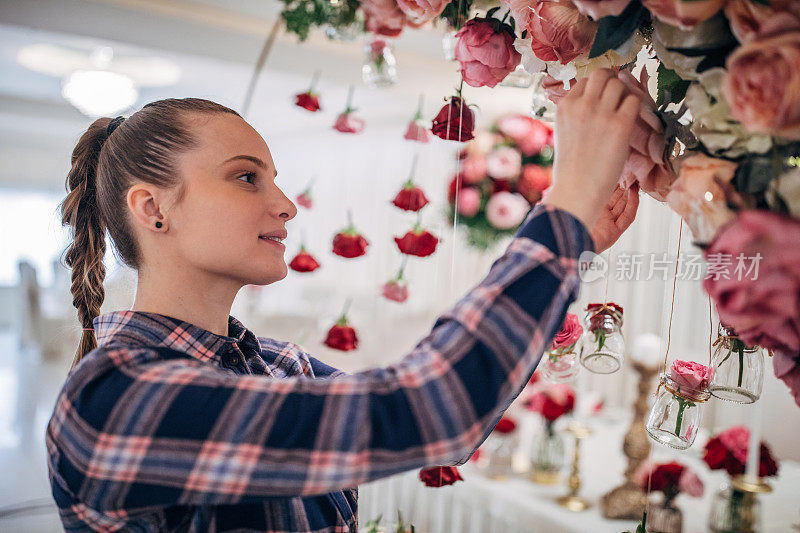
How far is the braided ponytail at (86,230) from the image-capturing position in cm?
96

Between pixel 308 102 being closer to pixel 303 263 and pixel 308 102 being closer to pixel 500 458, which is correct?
pixel 303 263

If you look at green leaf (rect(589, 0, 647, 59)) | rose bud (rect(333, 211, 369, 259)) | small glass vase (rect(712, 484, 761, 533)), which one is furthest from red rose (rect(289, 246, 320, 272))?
small glass vase (rect(712, 484, 761, 533))

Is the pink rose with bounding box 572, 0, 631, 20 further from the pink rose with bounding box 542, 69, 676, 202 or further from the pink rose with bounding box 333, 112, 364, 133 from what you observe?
the pink rose with bounding box 333, 112, 364, 133

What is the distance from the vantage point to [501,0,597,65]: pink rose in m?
0.67

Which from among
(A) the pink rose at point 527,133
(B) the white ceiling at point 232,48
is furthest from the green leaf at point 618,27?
(A) the pink rose at point 527,133

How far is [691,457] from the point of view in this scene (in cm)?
210

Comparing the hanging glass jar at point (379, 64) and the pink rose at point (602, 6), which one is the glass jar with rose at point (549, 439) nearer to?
the hanging glass jar at point (379, 64)

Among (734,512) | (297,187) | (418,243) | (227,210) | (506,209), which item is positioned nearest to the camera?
(227,210)

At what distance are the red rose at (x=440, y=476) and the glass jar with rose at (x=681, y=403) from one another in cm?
38

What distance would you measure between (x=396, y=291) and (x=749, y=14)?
3.41ft

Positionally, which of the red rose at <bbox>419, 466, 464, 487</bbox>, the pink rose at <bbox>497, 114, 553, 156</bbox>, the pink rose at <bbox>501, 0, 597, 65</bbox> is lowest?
the red rose at <bbox>419, 466, 464, 487</bbox>

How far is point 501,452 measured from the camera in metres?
2.03

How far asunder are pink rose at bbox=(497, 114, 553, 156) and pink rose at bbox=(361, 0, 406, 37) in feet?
4.24

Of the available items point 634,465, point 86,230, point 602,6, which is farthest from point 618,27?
point 634,465
